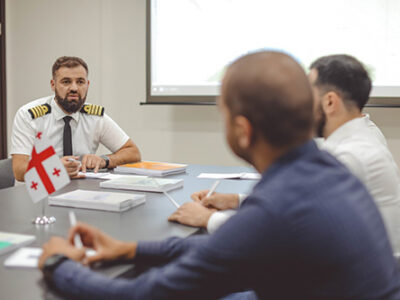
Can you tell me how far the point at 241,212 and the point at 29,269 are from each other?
0.56 m

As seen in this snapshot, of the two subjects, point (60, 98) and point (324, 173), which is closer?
point (324, 173)

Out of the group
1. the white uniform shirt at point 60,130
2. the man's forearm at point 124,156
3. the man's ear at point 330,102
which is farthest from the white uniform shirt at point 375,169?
the white uniform shirt at point 60,130

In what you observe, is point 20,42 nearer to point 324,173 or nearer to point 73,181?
point 73,181

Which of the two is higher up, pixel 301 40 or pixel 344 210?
pixel 301 40

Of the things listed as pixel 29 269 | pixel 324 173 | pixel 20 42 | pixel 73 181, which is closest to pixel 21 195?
pixel 73 181

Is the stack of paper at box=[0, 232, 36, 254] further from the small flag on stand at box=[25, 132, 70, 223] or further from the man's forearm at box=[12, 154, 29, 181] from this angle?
the man's forearm at box=[12, 154, 29, 181]

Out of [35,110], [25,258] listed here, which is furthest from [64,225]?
[35,110]

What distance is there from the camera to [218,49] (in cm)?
399

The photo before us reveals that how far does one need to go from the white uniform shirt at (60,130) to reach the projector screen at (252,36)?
105cm

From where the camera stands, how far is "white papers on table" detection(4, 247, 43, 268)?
1.07 meters

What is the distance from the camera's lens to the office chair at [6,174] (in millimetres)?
2506

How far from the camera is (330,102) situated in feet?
5.58

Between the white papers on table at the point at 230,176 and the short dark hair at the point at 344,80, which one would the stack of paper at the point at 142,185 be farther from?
the short dark hair at the point at 344,80

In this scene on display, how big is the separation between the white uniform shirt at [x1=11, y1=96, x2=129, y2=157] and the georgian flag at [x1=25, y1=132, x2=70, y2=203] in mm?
1407
